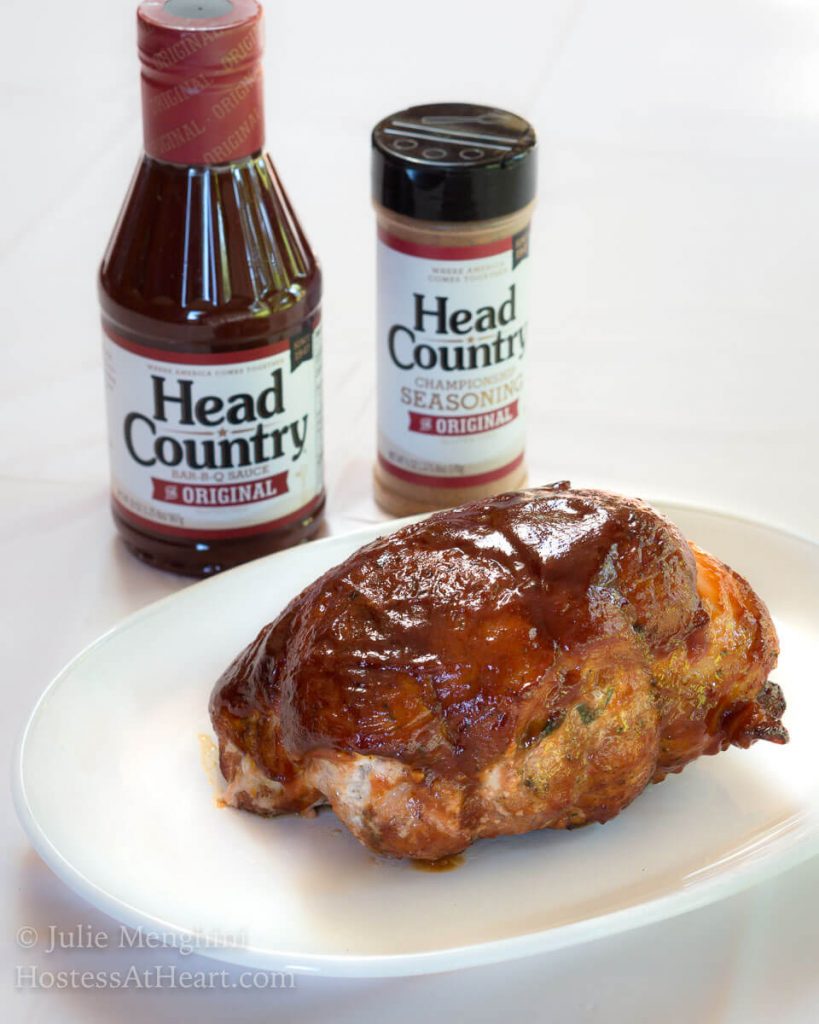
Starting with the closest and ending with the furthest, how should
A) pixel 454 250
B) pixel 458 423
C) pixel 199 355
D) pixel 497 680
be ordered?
1. pixel 497 680
2. pixel 199 355
3. pixel 454 250
4. pixel 458 423

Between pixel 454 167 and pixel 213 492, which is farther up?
pixel 454 167

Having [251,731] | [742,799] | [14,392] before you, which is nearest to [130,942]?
[251,731]

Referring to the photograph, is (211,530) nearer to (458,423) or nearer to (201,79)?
(458,423)

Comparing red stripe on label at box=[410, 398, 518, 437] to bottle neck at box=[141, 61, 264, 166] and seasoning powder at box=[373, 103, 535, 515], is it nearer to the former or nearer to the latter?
seasoning powder at box=[373, 103, 535, 515]

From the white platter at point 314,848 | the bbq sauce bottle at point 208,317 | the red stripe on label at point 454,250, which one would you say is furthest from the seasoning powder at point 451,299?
the white platter at point 314,848

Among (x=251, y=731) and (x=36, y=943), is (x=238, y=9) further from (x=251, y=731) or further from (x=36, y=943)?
(x=36, y=943)

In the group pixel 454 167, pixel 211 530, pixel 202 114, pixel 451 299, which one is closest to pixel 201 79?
pixel 202 114

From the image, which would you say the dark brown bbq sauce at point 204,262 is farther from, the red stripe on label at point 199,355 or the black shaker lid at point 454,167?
the black shaker lid at point 454,167
